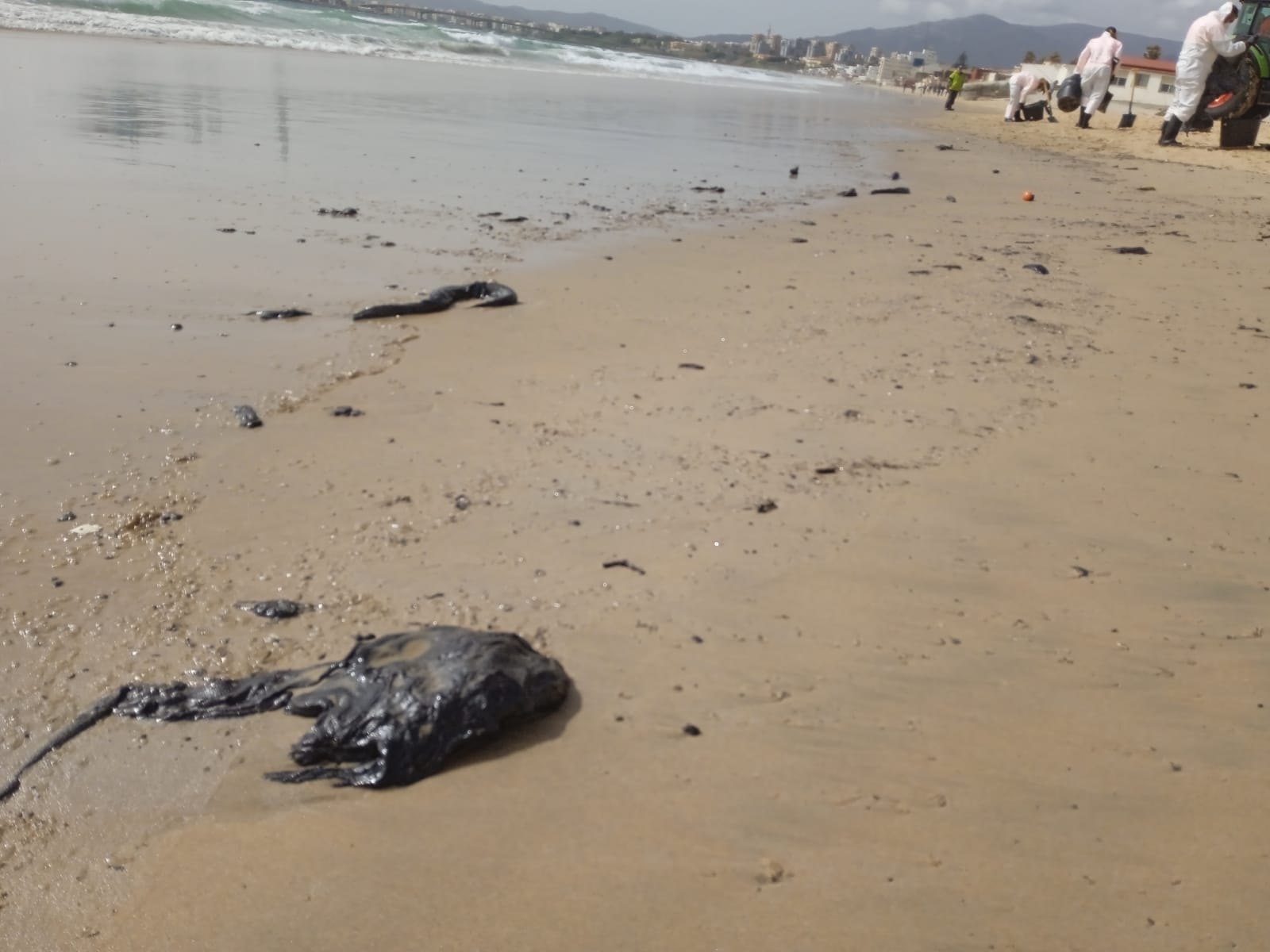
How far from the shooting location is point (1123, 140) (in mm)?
18922

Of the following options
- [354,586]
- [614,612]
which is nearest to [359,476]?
[354,586]

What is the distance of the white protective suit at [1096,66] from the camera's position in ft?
65.2

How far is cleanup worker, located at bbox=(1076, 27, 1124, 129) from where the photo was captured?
19812 mm

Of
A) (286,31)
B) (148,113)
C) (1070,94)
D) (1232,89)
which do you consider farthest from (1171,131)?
(286,31)

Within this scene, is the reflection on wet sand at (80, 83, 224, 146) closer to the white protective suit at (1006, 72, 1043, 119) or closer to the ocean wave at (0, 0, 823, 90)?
the ocean wave at (0, 0, 823, 90)

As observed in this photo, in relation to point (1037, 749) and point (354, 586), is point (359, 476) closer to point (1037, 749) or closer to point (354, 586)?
point (354, 586)

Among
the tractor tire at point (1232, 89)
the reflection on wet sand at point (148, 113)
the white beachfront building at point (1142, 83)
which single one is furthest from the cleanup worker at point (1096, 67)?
the reflection on wet sand at point (148, 113)

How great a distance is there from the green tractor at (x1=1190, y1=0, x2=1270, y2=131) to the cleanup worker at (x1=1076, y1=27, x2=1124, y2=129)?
3208 millimetres

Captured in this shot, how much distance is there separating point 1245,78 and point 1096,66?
5.58 meters

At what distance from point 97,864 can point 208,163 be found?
8386 mm

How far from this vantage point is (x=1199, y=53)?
15867mm

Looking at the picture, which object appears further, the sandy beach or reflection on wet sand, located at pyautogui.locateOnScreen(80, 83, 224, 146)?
reflection on wet sand, located at pyautogui.locateOnScreen(80, 83, 224, 146)

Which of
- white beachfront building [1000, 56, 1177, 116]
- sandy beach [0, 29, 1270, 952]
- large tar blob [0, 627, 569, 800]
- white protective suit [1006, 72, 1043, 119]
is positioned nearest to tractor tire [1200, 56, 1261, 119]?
white protective suit [1006, 72, 1043, 119]

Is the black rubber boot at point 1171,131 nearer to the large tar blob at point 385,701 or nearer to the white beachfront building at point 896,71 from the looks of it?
the large tar blob at point 385,701
